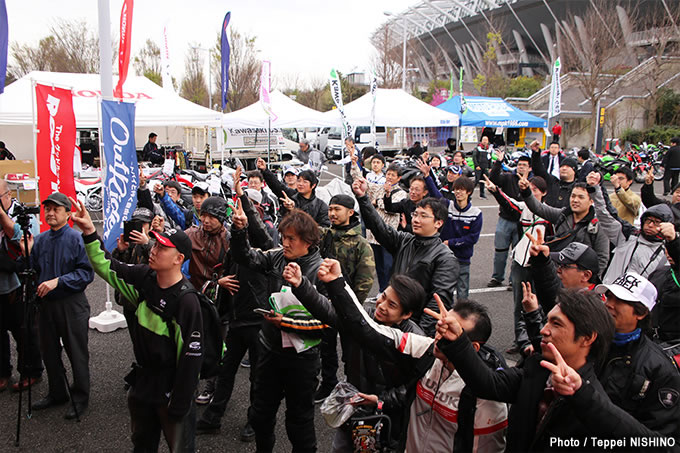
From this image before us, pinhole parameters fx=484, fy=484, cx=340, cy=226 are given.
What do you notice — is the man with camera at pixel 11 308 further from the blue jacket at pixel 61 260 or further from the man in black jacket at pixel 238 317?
the man in black jacket at pixel 238 317

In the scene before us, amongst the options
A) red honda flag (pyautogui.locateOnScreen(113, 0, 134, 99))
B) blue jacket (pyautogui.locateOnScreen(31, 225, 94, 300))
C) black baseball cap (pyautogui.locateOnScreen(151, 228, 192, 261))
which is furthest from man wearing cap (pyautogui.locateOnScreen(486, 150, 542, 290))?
red honda flag (pyautogui.locateOnScreen(113, 0, 134, 99))

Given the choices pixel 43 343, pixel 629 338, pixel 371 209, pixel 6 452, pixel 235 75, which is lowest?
pixel 6 452

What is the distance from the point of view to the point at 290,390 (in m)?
3.15

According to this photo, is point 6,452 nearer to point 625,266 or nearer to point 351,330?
point 351,330

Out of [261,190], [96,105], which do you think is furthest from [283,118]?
[261,190]

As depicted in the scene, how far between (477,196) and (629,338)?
49.5 ft

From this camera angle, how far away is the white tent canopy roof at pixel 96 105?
9.63 m

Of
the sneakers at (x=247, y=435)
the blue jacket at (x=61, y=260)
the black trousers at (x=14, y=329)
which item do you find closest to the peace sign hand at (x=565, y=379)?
the sneakers at (x=247, y=435)

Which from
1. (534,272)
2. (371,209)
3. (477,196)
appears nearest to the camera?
(534,272)

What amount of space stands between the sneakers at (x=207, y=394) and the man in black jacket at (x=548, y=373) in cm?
283

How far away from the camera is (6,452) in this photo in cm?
352

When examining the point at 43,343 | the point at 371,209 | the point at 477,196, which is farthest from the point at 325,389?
the point at 477,196

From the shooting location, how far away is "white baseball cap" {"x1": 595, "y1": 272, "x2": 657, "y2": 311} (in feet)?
8.05
